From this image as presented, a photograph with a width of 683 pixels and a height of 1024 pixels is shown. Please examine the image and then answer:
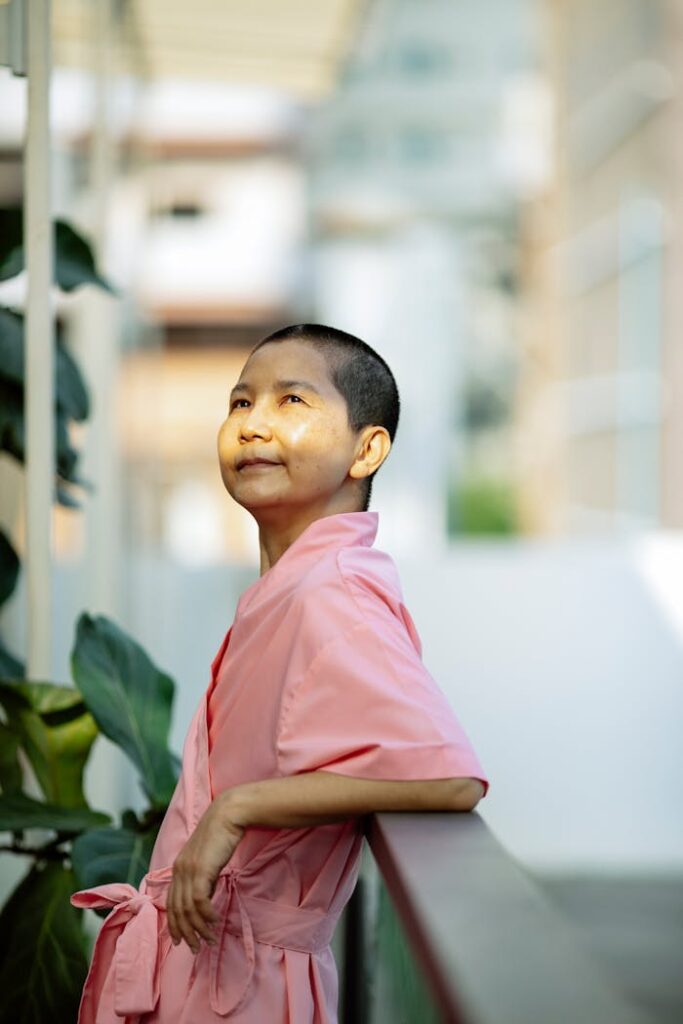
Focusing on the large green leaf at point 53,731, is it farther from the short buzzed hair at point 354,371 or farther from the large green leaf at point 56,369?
the short buzzed hair at point 354,371

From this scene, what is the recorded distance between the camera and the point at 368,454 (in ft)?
3.60

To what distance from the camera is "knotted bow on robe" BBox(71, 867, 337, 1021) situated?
1001mm

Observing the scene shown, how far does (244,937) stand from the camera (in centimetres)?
99

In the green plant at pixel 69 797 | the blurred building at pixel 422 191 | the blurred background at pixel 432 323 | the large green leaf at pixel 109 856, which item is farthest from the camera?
the blurred building at pixel 422 191

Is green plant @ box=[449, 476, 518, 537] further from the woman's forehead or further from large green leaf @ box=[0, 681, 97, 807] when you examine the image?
the woman's forehead

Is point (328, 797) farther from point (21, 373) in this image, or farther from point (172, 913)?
point (21, 373)

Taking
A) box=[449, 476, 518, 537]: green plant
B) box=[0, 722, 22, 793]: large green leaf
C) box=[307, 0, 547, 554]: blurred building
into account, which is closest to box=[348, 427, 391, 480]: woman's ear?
box=[0, 722, 22, 793]: large green leaf

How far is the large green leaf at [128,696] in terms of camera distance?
1528 mm

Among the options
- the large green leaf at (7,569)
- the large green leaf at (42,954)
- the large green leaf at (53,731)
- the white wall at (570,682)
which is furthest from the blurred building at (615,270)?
the large green leaf at (42,954)

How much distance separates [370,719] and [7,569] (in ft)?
3.48

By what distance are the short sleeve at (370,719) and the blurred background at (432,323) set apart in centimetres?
23

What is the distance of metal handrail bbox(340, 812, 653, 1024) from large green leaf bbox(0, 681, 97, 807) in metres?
0.69

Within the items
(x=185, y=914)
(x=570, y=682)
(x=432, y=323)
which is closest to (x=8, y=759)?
(x=185, y=914)

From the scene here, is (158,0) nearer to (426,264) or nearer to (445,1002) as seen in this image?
(445,1002)
